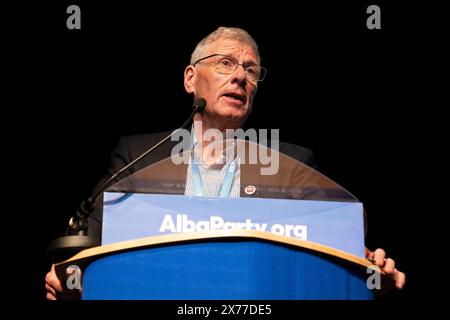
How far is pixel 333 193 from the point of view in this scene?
1.77 metres

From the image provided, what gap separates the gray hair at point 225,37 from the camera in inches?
106

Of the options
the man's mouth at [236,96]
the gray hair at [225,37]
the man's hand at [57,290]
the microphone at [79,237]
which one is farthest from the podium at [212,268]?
the gray hair at [225,37]

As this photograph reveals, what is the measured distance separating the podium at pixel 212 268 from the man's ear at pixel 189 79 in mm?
1421

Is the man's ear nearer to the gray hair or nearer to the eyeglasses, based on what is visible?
the gray hair

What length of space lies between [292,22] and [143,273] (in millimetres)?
1804

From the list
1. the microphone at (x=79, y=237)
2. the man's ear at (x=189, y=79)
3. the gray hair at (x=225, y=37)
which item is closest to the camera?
the microphone at (x=79, y=237)

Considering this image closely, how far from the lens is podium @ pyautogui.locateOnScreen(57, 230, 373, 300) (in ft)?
4.64

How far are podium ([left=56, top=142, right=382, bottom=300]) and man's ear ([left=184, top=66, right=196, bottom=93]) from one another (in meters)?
1.18

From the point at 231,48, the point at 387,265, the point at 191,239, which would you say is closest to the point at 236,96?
the point at 231,48

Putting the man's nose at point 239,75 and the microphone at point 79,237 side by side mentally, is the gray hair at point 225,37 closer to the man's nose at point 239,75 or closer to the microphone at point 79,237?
the man's nose at point 239,75

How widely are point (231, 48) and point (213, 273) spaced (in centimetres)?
140

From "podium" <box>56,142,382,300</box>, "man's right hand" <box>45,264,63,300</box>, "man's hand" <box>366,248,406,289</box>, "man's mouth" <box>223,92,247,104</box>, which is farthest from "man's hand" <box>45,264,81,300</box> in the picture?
"man's mouth" <box>223,92,247,104</box>

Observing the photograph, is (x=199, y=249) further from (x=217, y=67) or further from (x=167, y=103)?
(x=167, y=103)

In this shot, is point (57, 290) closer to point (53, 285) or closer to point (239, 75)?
point (53, 285)
